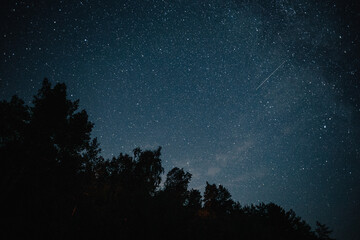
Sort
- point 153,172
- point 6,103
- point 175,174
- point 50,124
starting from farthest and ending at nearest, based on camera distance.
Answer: point 175,174
point 153,172
point 50,124
point 6,103

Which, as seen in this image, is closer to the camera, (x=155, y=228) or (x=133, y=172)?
(x=155, y=228)

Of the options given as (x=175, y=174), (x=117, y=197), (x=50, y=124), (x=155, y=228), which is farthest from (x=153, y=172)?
(x=50, y=124)

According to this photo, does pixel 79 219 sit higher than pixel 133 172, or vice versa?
pixel 133 172

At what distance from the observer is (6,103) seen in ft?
50.2

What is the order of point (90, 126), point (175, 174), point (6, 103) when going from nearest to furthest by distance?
1. point (6, 103)
2. point (90, 126)
3. point (175, 174)

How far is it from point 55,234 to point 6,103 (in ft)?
40.9

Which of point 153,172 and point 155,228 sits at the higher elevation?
point 153,172

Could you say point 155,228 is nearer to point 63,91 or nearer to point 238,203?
point 63,91

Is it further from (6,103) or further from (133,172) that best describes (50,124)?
(133,172)

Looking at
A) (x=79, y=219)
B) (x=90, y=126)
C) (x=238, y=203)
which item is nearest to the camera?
(x=79, y=219)

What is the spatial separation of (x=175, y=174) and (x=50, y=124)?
82.7 feet

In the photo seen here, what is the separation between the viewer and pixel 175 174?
35.9 metres

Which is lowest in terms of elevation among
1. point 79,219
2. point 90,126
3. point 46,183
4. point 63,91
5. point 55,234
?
point 55,234

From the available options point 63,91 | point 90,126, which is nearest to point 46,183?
point 90,126
